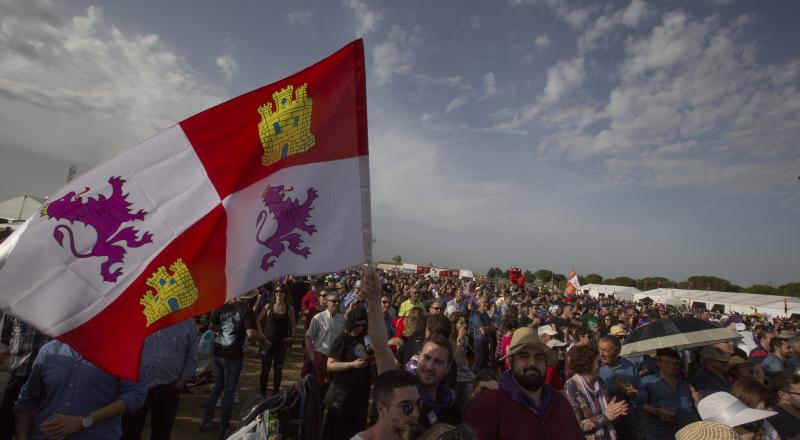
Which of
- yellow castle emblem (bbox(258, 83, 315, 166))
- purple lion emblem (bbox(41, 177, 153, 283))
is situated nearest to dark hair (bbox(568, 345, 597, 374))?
yellow castle emblem (bbox(258, 83, 315, 166))

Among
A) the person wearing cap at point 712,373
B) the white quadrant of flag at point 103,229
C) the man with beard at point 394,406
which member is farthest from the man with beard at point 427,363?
the person wearing cap at point 712,373

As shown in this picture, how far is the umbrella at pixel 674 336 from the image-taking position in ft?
14.8

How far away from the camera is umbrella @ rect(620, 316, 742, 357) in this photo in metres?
4.51

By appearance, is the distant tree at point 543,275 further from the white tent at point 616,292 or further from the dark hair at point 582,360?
the dark hair at point 582,360

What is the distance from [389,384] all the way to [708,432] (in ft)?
6.75

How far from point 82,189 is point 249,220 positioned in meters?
0.93

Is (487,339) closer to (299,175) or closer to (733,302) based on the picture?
(299,175)

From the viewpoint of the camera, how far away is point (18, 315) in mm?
1884

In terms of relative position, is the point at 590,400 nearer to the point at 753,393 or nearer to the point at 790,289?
the point at 753,393

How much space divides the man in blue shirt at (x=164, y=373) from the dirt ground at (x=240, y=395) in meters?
0.81

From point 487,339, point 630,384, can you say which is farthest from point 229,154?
point 487,339

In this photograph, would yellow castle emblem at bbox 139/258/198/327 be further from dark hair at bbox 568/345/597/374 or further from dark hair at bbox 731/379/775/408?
dark hair at bbox 731/379/775/408

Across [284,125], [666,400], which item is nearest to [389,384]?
[284,125]

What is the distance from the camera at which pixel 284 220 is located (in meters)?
2.68
